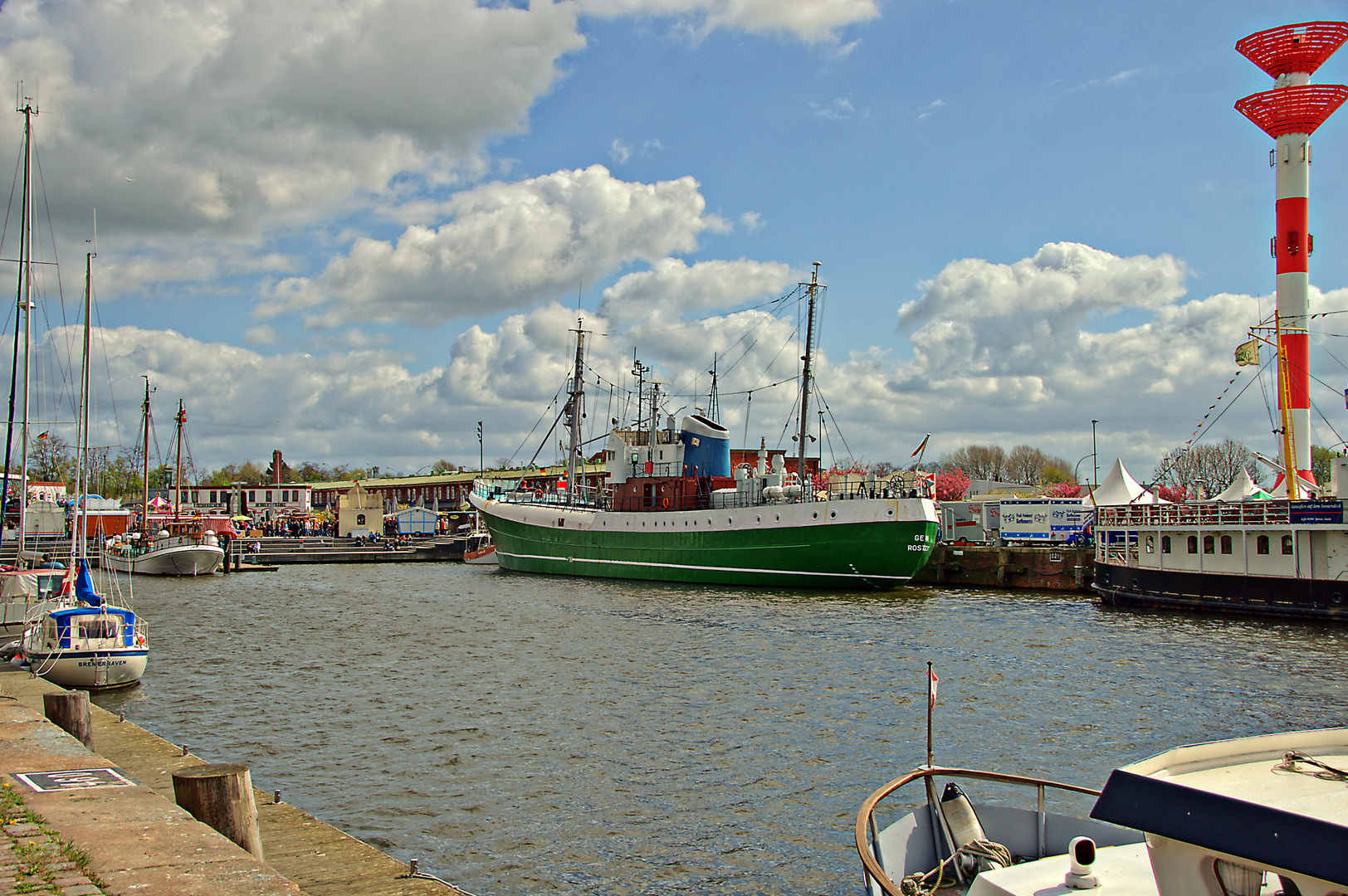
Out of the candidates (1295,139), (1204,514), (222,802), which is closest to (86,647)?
(222,802)

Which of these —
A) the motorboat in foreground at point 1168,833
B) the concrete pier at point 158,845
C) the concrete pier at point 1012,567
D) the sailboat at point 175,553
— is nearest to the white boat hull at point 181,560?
the sailboat at point 175,553

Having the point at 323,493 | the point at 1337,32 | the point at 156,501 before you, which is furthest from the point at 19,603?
the point at 323,493

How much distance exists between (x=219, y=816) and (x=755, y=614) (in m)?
26.4

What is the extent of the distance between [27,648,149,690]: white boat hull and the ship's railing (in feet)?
113

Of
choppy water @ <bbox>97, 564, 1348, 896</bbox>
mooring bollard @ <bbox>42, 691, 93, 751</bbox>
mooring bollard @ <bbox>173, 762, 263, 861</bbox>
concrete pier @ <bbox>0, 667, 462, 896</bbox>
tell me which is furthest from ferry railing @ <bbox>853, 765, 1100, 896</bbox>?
mooring bollard @ <bbox>42, 691, 93, 751</bbox>

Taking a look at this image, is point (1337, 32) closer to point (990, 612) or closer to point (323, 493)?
point (990, 612)

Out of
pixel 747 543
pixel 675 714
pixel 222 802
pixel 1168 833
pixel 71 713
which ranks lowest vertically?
pixel 675 714

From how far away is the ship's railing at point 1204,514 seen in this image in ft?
102

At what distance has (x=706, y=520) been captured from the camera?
46.1m

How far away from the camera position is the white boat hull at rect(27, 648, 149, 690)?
63.6 feet

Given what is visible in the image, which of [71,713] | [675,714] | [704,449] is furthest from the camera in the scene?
[704,449]

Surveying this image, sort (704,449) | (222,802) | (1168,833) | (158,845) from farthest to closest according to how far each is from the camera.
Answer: (704,449), (222,802), (158,845), (1168,833)

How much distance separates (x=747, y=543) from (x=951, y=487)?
63177 millimetres

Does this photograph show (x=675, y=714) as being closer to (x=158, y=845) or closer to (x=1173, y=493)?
(x=158, y=845)
